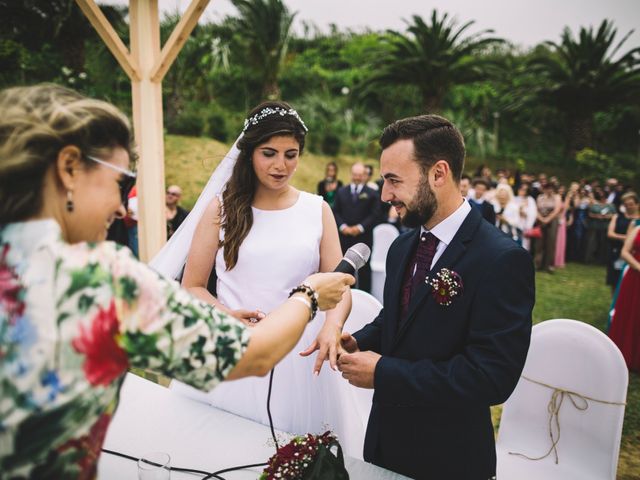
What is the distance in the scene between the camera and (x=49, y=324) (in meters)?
0.85

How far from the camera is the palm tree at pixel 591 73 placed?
1908cm

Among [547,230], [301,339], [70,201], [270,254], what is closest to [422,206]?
[270,254]

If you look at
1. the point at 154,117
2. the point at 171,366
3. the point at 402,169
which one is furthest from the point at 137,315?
the point at 154,117

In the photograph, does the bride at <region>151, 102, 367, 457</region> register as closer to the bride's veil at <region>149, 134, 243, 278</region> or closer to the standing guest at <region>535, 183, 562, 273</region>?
the bride's veil at <region>149, 134, 243, 278</region>

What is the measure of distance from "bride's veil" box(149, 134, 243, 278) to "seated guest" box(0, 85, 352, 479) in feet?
4.96

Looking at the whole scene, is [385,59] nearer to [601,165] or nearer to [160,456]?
[601,165]

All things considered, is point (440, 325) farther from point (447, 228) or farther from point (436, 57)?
point (436, 57)

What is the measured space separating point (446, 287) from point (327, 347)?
536 millimetres

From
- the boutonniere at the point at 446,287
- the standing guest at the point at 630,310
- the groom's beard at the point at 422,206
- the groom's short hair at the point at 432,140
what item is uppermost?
the groom's short hair at the point at 432,140

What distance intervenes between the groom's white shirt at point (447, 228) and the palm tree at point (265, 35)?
58.6 ft

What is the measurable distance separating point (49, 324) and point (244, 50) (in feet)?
64.4

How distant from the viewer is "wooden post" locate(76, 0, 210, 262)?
4.16m

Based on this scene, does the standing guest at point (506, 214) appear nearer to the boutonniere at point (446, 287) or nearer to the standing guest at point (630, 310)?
the standing guest at point (630, 310)

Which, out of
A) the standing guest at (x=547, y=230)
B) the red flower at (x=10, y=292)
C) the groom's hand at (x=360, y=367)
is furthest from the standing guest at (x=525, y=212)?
the red flower at (x=10, y=292)
